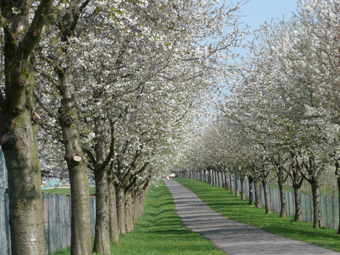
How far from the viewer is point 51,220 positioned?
1402cm

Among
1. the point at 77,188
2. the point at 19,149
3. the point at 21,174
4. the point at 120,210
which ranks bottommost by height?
the point at 120,210

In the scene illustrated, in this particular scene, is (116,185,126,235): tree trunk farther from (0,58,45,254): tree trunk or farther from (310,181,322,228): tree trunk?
(0,58,45,254): tree trunk

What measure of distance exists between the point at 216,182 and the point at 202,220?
1799 inches

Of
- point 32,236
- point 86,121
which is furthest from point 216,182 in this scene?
point 32,236

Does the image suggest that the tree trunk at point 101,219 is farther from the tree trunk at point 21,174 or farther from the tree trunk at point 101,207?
the tree trunk at point 21,174

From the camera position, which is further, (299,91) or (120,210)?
(120,210)

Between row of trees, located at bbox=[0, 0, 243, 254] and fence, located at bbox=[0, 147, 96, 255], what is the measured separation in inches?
55.6

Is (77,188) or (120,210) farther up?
(77,188)

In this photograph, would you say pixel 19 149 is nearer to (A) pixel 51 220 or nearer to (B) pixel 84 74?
(B) pixel 84 74

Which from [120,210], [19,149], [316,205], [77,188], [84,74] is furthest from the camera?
[316,205]

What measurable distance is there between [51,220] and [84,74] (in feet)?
18.3

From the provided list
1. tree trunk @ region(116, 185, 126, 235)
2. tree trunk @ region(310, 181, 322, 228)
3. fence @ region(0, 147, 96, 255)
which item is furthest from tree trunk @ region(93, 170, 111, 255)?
tree trunk @ region(310, 181, 322, 228)

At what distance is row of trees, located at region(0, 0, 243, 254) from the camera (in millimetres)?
5652

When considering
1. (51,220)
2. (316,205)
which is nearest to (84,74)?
(51,220)
